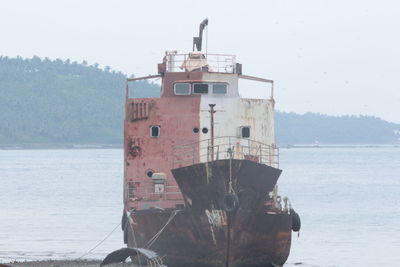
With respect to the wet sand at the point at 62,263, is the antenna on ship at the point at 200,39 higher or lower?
higher

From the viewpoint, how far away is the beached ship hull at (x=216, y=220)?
106 ft

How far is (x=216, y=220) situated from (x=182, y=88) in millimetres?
5741

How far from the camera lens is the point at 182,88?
118 feet

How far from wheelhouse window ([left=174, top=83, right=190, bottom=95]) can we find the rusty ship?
4 centimetres

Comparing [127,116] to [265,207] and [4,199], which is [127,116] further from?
[4,199]

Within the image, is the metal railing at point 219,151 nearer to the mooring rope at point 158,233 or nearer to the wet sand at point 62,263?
the mooring rope at point 158,233

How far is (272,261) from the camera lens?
34594mm

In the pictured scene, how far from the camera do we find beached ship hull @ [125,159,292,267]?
32.3 meters

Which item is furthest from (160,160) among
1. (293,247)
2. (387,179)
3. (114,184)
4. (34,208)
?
(387,179)

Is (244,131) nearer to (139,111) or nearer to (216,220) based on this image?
(139,111)

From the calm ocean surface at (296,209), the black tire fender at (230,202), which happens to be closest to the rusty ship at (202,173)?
the black tire fender at (230,202)

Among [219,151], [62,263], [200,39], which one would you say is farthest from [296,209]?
[219,151]

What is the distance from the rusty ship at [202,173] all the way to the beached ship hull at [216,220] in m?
0.03

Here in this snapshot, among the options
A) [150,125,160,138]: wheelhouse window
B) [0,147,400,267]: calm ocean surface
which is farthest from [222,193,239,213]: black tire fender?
[0,147,400,267]: calm ocean surface
